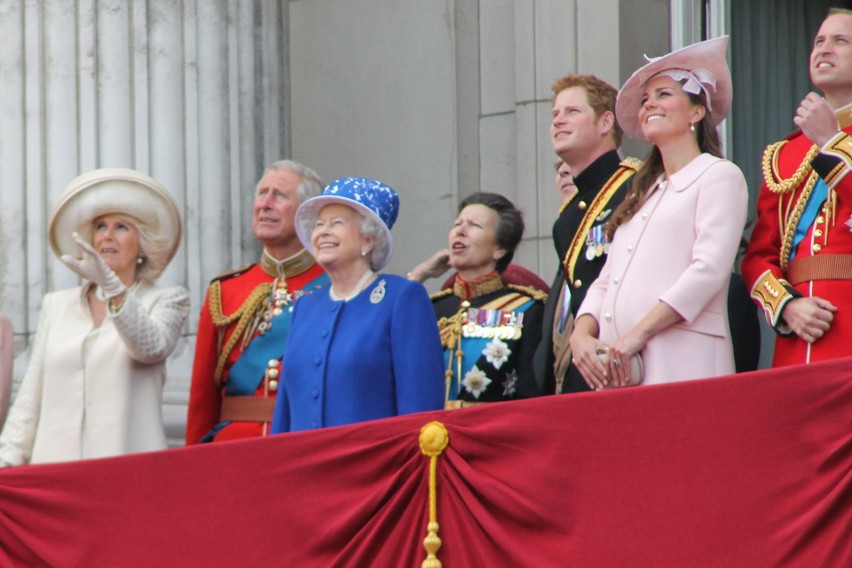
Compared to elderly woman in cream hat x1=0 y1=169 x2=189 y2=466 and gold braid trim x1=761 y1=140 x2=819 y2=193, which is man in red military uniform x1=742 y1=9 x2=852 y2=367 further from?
elderly woman in cream hat x1=0 y1=169 x2=189 y2=466

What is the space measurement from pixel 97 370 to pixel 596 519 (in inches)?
90.0

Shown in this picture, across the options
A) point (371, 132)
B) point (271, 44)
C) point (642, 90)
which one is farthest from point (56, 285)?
A: point (642, 90)

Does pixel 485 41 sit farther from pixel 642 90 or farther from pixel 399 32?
pixel 642 90

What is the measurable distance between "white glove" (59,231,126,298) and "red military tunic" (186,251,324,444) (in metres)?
0.59

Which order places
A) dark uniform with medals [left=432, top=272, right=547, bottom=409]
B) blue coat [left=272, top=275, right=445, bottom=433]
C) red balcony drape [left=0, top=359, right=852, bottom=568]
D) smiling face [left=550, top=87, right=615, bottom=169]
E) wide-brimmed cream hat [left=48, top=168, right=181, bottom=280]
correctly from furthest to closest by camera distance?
wide-brimmed cream hat [left=48, top=168, right=181, bottom=280] → dark uniform with medals [left=432, top=272, right=547, bottom=409] → smiling face [left=550, top=87, right=615, bottom=169] → blue coat [left=272, top=275, right=445, bottom=433] → red balcony drape [left=0, top=359, right=852, bottom=568]

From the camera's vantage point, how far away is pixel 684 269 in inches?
231

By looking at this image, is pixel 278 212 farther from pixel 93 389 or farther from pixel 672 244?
pixel 672 244

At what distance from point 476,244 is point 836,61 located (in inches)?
66.0

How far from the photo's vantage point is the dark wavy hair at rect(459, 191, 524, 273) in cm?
733

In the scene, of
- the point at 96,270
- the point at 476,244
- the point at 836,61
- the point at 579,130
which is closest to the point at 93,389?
the point at 96,270

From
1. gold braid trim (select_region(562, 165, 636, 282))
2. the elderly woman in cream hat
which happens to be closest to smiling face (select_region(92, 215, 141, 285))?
the elderly woman in cream hat

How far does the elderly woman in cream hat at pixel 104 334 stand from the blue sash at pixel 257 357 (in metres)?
0.29

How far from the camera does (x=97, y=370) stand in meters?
6.98

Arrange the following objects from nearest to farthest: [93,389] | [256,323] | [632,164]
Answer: [632,164], [93,389], [256,323]
